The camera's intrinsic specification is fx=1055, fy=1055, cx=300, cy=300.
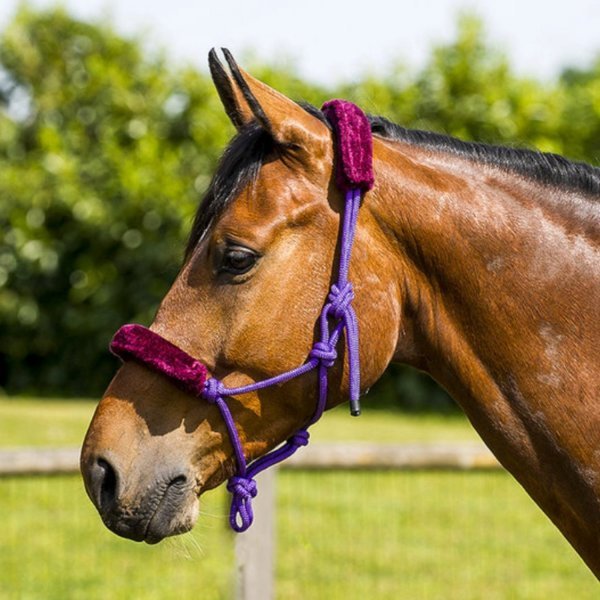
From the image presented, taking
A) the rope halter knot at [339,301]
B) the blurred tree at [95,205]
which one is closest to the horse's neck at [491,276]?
the rope halter knot at [339,301]

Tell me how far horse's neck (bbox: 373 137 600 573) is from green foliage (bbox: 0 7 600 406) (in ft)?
37.2

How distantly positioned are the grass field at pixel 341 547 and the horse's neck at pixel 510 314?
277 cm

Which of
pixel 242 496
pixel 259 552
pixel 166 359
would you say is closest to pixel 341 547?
pixel 259 552

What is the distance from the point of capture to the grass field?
6598 mm

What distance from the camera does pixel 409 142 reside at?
9.16 feet

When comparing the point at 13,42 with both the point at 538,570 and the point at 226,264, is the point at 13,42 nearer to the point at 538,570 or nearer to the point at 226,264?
the point at 538,570

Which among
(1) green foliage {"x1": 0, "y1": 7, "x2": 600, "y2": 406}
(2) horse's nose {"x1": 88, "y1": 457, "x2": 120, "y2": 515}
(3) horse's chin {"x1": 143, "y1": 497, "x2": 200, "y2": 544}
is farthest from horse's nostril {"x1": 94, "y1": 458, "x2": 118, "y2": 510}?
(1) green foliage {"x1": 0, "y1": 7, "x2": 600, "y2": 406}

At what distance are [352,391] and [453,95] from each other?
12.8m

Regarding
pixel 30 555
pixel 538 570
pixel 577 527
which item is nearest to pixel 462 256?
pixel 577 527

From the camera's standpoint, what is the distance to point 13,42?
19.5 metres

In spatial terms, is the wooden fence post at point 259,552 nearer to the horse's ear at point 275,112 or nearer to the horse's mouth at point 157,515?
the horse's mouth at point 157,515

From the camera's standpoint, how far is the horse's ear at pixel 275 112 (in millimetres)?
2531

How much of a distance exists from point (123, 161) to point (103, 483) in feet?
44.8

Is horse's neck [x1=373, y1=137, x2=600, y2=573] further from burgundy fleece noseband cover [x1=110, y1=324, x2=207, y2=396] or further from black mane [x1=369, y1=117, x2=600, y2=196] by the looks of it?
burgundy fleece noseband cover [x1=110, y1=324, x2=207, y2=396]
